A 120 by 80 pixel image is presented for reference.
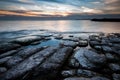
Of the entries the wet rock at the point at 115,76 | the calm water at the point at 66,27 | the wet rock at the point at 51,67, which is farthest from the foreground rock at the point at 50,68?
the calm water at the point at 66,27

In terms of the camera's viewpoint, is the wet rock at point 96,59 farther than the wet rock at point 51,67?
Yes

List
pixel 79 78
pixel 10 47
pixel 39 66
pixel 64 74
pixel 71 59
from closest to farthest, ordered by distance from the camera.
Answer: pixel 79 78
pixel 64 74
pixel 39 66
pixel 71 59
pixel 10 47

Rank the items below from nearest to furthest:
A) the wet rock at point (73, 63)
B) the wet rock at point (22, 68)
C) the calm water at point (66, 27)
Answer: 1. the wet rock at point (22, 68)
2. the wet rock at point (73, 63)
3. the calm water at point (66, 27)

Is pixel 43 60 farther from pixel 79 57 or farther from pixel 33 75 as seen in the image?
pixel 79 57

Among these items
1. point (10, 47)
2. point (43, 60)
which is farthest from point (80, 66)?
point (10, 47)

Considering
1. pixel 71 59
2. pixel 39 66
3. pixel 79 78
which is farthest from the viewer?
pixel 71 59

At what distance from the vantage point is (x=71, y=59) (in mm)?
5355

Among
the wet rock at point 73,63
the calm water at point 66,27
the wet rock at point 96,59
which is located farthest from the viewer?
the calm water at point 66,27

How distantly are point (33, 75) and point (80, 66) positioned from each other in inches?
67.1

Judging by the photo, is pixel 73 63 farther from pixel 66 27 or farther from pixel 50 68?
pixel 66 27

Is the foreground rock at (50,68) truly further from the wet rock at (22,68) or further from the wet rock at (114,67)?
the wet rock at (114,67)

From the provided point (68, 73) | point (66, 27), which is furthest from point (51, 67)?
point (66, 27)

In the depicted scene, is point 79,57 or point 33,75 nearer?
point 33,75

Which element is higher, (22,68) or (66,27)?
(22,68)
